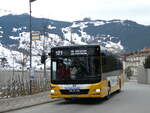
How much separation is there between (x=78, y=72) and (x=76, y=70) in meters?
0.17

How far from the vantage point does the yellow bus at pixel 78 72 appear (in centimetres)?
1769

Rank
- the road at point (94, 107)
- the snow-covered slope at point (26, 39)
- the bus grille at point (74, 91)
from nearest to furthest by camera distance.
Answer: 1. the road at point (94, 107)
2. the bus grille at point (74, 91)
3. the snow-covered slope at point (26, 39)

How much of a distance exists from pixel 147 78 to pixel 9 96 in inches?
1618

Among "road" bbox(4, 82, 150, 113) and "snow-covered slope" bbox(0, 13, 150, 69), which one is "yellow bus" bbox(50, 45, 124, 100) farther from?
"snow-covered slope" bbox(0, 13, 150, 69)

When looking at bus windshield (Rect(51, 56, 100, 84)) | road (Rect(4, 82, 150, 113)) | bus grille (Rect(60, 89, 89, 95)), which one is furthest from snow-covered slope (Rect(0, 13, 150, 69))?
road (Rect(4, 82, 150, 113))

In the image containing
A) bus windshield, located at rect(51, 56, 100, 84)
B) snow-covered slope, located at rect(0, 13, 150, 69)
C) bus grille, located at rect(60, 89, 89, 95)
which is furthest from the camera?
snow-covered slope, located at rect(0, 13, 150, 69)

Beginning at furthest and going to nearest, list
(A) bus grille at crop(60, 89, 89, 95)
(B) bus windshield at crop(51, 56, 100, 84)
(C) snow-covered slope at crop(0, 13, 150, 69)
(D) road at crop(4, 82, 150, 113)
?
(C) snow-covered slope at crop(0, 13, 150, 69) → (B) bus windshield at crop(51, 56, 100, 84) → (A) bus grille at crop(60, 89, 89, 95) → (D) road at crop(4, 82, 150, 113)

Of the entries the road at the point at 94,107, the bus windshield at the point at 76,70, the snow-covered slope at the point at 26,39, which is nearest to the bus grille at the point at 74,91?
the bus windshield at the point at 76,70

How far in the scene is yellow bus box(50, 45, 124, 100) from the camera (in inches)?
696

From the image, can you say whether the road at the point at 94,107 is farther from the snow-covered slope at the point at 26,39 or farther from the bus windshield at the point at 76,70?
the snow-covered slope at the point at 26,39

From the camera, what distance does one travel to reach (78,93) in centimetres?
1772

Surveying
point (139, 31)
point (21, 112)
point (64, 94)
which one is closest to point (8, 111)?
point (21, 112)

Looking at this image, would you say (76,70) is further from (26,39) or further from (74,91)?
(26,39)

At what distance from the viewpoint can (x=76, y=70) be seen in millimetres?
18078
